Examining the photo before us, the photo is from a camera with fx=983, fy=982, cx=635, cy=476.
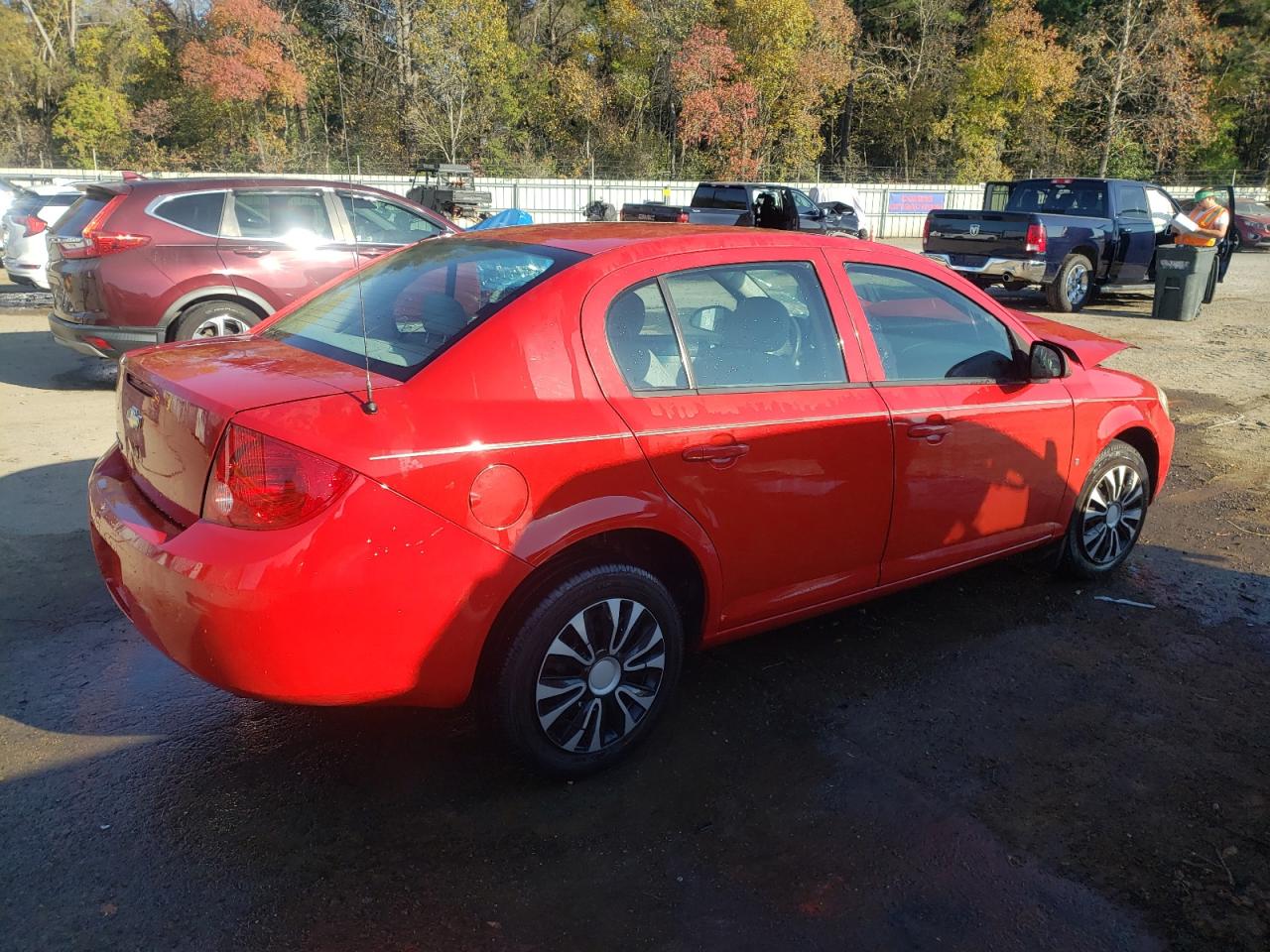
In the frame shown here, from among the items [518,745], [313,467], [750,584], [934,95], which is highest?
[934,95]

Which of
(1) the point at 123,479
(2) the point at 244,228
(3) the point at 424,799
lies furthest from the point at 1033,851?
(2) the point at 244,228

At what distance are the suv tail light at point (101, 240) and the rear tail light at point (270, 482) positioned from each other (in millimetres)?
6088

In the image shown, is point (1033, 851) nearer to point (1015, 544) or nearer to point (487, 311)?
point (1015, 544)

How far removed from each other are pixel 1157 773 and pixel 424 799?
2389 millimetres

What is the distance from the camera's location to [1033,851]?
112 inches

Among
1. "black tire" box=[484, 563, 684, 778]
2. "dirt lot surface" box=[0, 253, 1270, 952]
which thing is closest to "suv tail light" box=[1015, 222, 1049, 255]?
"dirt lot surface" box=[0, 253, 1270, 952]

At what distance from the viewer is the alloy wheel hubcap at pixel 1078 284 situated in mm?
14156

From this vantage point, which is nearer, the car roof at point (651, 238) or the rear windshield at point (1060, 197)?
the car roof at point (651, 238)

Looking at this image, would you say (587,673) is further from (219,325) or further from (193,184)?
(193,184)

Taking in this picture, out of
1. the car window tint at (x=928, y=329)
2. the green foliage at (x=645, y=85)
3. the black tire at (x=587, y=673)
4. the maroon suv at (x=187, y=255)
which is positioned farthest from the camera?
the green foliage at (x=645, y=85)

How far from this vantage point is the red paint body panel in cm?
257

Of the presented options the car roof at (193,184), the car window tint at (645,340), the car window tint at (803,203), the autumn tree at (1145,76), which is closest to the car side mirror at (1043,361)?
the car window tint at (645,340)

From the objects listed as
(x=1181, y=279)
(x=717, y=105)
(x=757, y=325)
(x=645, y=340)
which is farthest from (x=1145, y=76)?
(x=645, y=340)

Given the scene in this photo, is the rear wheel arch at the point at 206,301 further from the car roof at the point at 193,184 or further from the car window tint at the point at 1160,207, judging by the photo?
the car window tint at the point at 1160,207
